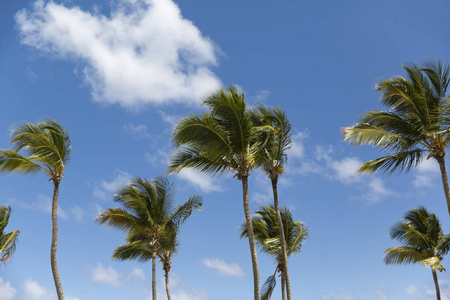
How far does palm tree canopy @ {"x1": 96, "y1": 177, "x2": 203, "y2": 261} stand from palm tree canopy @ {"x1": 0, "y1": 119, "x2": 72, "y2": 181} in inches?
245

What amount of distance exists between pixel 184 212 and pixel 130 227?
3.14 metres

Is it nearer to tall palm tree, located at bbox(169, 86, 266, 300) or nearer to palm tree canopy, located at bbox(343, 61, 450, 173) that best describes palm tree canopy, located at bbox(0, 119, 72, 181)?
tall palm tree, located at bbox(169, 86, 266, 300)

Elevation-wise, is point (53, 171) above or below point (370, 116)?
below

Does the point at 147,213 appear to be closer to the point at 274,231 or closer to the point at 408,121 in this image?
the point at 274,231

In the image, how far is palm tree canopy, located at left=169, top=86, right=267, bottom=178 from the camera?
Result: 1517 cm

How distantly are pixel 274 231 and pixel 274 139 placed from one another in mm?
9616

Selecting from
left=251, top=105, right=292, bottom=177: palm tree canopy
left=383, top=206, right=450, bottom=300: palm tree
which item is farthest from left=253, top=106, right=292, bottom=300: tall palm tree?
left=383, top=206, right=450, bottom=300: palm tree

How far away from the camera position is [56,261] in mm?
16062

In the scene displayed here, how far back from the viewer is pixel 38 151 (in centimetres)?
1638

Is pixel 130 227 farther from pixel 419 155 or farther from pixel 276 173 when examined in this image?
pixel 419 155

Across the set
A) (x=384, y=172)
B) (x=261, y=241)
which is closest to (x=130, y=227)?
(x=261, y=241)

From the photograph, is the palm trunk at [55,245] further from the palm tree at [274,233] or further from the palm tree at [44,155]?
the palm tree at [274,233]

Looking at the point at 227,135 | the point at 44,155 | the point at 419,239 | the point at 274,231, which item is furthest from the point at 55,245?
the point at 419,239

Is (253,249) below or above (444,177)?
below
